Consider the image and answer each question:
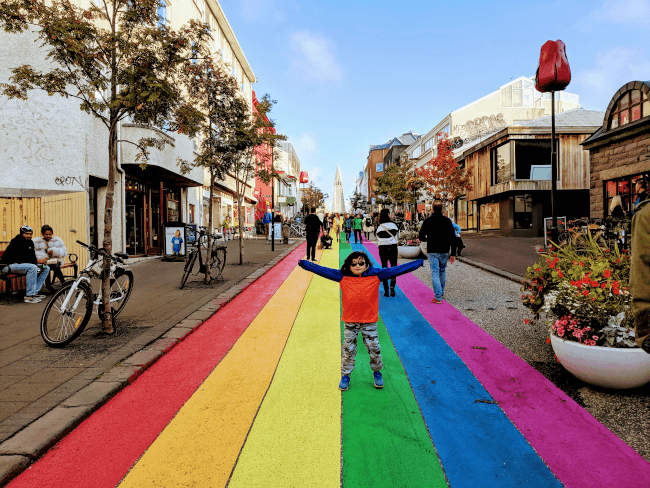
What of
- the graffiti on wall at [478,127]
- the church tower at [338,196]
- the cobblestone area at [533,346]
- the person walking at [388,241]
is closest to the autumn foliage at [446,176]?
the graffiti on wall at [478,127]

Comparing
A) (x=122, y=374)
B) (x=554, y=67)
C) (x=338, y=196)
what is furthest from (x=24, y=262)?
(x=338, y=196)

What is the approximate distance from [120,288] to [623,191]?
651 inches

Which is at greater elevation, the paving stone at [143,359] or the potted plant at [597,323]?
the potted plant at [597,323]

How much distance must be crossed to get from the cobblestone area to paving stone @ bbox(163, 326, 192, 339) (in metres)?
4.15

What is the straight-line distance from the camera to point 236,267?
1381 centimetres

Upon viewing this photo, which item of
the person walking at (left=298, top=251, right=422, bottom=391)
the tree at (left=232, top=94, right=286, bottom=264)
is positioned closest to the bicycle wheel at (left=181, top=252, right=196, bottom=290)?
the tree at (left=232, top=94, right=286, bottom=264)

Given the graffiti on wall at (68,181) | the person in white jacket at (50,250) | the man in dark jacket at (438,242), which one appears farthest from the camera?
the graffiti on wall at (68,181)

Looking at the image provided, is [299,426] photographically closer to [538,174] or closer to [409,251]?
[409,251]

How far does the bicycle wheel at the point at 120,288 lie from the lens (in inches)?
255

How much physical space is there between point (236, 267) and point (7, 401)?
1012cm

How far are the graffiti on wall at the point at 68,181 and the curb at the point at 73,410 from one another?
27.3 ft

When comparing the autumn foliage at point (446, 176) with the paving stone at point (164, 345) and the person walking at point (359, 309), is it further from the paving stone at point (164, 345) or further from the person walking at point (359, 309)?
the person walking at point (359, 309)

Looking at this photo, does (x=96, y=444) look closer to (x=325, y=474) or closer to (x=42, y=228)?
(x=325, y=474)

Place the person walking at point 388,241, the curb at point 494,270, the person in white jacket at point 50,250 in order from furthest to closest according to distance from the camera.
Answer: the curb at point 494,270
the person in white jacket at point 50,250
the person walking at point 388,241
